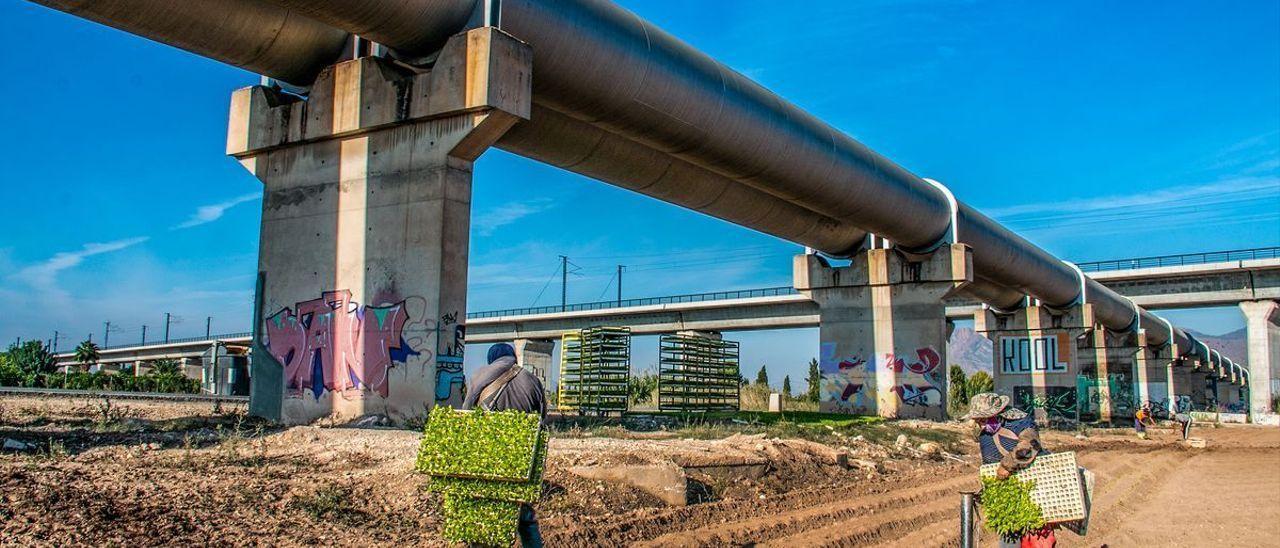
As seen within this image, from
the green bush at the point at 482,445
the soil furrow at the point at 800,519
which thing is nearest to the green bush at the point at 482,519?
the green bush at the point at 482,445

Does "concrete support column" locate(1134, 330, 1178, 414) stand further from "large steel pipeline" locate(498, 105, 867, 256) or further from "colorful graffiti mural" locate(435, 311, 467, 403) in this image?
"colorful graffiti mural" locate(435, 311, 467, 403)

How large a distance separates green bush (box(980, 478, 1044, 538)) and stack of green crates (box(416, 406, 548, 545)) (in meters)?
3.16

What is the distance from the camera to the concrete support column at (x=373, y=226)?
15.8 metres

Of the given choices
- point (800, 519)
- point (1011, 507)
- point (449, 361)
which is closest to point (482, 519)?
point (1011, 507)

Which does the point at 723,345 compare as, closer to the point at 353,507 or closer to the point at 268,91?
the point at 268,91

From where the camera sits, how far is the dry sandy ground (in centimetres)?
736

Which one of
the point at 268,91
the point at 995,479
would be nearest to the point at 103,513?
the point at 995,479

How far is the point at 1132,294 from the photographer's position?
54.2 meters

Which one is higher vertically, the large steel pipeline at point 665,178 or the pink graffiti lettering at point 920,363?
the large steel pipeline at point 665,178

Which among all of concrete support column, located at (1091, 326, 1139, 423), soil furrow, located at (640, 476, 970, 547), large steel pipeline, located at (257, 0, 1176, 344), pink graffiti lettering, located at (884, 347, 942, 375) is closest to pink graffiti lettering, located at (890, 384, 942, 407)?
pink graffiti lettering, located at (884, 347, 942, 375)

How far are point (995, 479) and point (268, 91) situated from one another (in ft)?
54.5

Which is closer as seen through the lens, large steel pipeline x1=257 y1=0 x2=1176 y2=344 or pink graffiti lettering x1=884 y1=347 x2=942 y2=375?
large steel pipeline x1=257 y1=0 x2=1176 y2=344

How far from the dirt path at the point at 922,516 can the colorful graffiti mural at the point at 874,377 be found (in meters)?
12.1

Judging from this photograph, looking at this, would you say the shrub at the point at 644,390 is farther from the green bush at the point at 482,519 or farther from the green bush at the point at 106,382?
the green bush at the point at 482,519
